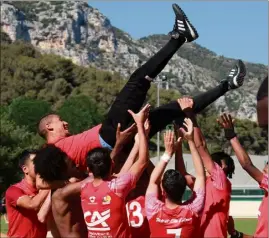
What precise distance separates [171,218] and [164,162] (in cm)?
45

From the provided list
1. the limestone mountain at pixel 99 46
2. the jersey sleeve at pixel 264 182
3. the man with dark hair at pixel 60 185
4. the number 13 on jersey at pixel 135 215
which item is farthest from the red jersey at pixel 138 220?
the limestone mountain at pixel 99 46

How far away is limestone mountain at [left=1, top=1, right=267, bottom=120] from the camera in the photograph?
152875 mm

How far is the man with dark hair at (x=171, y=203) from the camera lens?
20.0 ft

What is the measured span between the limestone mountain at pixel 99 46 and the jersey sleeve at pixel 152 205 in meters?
135

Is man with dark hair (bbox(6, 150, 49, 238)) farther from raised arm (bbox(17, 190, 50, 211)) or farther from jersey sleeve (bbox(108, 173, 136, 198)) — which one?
jersey sleeve (bbox(108, 173, 136, 198))

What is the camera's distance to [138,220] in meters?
6.80

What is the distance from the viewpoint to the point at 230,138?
6.30 meters

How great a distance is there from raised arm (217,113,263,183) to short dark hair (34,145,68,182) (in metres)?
1.34

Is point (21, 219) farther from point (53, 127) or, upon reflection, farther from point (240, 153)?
point (240, 153)

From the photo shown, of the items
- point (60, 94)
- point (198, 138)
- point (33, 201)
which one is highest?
point (198, 138)

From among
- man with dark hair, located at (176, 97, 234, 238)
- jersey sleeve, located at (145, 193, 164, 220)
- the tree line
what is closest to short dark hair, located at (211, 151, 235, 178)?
man with dark hair, located at (176, 97, 234, 238)

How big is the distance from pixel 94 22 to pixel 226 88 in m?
177

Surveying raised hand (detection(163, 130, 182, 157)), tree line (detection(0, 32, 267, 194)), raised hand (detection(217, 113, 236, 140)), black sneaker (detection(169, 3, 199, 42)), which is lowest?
tree line (detection(0, 32, 267, 194))

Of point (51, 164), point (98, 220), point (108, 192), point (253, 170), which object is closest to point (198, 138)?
point (253, 170)
